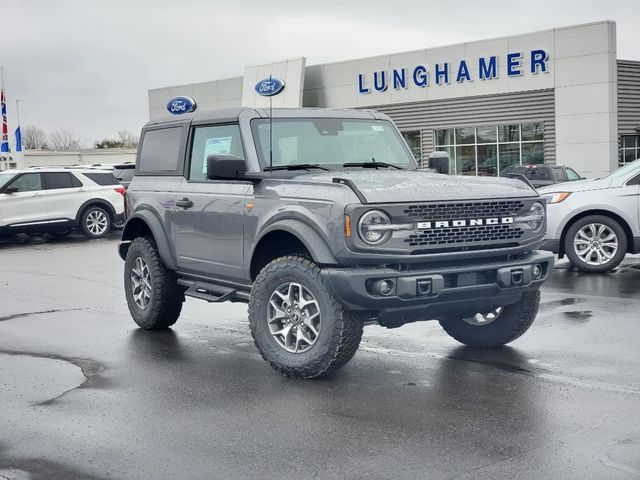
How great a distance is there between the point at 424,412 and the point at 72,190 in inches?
686

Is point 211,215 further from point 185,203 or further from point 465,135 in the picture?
point 465,135

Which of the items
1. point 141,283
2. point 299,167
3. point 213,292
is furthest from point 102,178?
point 299,167

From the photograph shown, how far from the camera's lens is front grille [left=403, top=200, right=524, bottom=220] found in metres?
6.30

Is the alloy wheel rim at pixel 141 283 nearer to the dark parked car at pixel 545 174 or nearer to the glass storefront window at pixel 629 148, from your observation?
the dark parked car at pixel 545 174

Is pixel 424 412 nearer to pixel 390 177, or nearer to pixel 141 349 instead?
pixel 390 177

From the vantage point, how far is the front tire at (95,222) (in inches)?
858

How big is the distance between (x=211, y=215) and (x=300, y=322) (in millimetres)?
1528

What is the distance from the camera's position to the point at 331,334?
630 centimetres

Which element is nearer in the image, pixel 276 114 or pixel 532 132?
pixel 276 114

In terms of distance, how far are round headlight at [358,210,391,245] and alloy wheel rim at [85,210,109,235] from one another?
16718mm

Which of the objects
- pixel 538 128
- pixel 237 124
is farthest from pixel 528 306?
pixel 538 128

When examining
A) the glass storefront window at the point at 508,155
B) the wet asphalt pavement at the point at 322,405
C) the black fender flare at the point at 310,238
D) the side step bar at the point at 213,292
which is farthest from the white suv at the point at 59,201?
the glass storefront window at the point at 508,155

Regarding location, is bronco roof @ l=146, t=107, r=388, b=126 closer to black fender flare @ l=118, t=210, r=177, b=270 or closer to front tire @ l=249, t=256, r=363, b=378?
black fender flare @ l=118, t=210, r=177, b=270

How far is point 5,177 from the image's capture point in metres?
21.0
